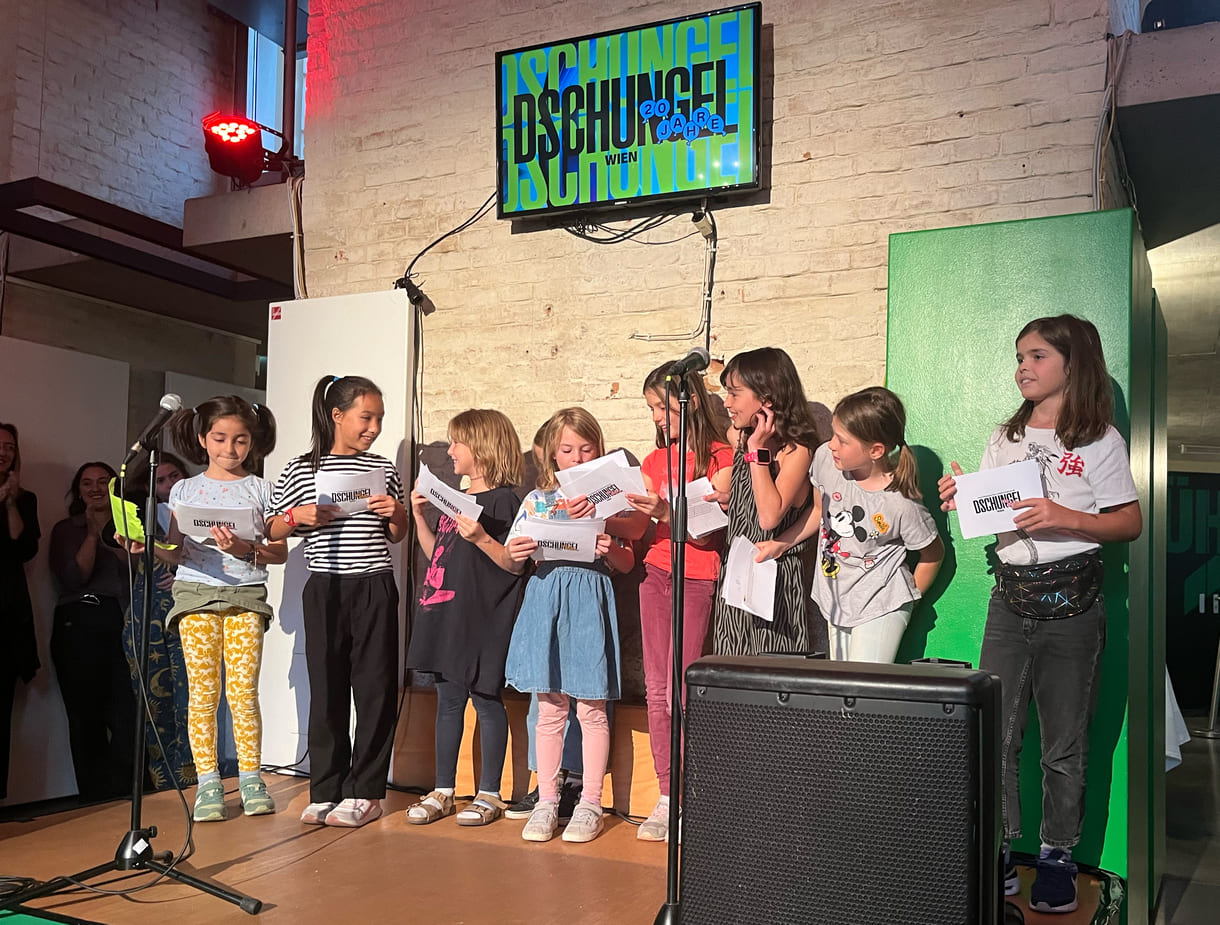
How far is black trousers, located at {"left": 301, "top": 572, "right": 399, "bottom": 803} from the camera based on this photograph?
364 cm

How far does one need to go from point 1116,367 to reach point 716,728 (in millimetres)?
1945

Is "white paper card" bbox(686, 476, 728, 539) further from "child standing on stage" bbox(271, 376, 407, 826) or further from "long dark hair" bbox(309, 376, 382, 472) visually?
"long dark hair" bbox(309, 376, 382, 472)

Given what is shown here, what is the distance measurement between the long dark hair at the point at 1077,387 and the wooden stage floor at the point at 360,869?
1.64 meters

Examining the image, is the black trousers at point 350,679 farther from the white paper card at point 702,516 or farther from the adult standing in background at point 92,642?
the adult standing in background at point 92,642

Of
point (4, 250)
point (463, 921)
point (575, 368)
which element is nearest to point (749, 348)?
point (575, 368)

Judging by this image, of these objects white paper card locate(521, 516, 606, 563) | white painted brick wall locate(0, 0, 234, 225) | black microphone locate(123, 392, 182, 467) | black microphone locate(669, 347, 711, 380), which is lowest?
white paper card locate(521, 516, 606, 563)

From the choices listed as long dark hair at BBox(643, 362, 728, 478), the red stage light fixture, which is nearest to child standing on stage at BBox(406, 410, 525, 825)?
long dark hair at BBox(643, 362, 728, 478)

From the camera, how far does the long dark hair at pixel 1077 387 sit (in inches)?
111

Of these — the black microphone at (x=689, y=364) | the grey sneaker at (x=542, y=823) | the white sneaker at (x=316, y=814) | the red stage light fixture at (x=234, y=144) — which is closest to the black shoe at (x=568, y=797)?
the grey sneaker at (x=542, y=823)

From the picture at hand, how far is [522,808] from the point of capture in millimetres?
3750

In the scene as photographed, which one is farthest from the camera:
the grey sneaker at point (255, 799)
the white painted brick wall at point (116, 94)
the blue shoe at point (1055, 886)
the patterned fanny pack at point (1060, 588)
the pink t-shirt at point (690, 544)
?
the white painted brick wall at point (116, 94)

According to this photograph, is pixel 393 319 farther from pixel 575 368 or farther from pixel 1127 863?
pixel 1127 863

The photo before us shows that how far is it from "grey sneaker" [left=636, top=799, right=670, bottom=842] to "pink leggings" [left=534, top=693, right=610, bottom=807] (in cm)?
17

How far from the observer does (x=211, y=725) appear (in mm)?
3719
